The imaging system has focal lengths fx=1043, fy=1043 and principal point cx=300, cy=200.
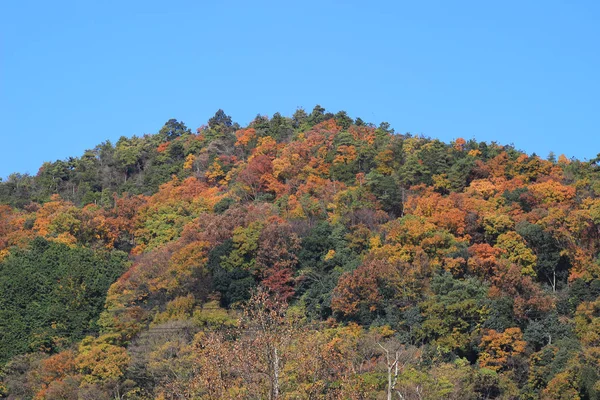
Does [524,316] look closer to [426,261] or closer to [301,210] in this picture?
[426,261]

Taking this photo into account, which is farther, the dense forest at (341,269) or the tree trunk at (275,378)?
the dense forest at (341,269)

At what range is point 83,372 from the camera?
40.9m

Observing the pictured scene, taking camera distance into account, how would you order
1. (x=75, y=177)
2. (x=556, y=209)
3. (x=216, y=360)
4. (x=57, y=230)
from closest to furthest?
(x=216, y=360) < (x=556, y=209) < (x=57, y=230) < (x=75, y=177)

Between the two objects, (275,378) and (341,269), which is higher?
(341,269)

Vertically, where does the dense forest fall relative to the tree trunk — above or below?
above

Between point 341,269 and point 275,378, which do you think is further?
point 341,269

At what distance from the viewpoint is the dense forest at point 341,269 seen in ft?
122

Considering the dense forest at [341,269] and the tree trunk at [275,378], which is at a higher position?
the dense forest at [341,269]

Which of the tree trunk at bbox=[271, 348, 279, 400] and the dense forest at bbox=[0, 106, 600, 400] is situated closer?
the tree trunk at bbox=[271, 348, 279, 400]

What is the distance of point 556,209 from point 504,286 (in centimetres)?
515

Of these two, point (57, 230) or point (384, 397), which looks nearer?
point (384, 397)

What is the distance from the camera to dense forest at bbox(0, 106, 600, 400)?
37188 millimetres

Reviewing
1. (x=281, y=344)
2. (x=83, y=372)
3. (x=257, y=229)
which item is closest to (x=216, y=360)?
(x=281, y=344)

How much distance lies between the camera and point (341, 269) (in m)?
43.8
